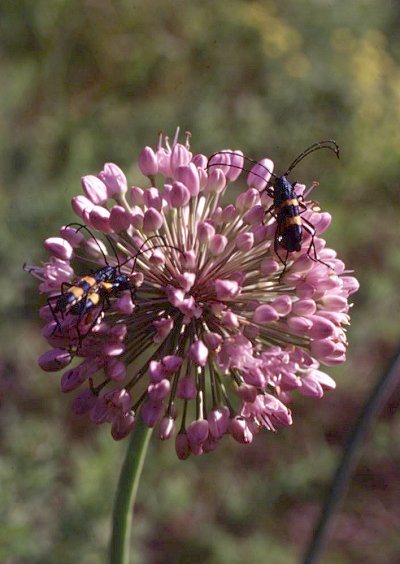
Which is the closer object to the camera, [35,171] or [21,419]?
[21,419]

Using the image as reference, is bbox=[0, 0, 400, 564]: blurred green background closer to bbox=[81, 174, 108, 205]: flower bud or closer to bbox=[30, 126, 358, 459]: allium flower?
bbox=[30, 126, 358, 459]: allium flower

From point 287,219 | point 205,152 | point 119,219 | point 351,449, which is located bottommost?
point 351,449

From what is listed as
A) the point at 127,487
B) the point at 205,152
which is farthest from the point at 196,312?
the point at 205,152

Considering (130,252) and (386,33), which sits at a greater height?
(386,33)

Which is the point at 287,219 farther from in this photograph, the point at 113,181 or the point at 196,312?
the point at 113,181

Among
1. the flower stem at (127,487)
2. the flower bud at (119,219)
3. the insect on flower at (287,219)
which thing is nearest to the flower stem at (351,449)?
the insect on flower at (287,219)

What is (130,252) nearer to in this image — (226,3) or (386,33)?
(226,3)

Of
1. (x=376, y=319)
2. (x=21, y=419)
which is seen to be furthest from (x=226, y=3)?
(x=21, y=419)
